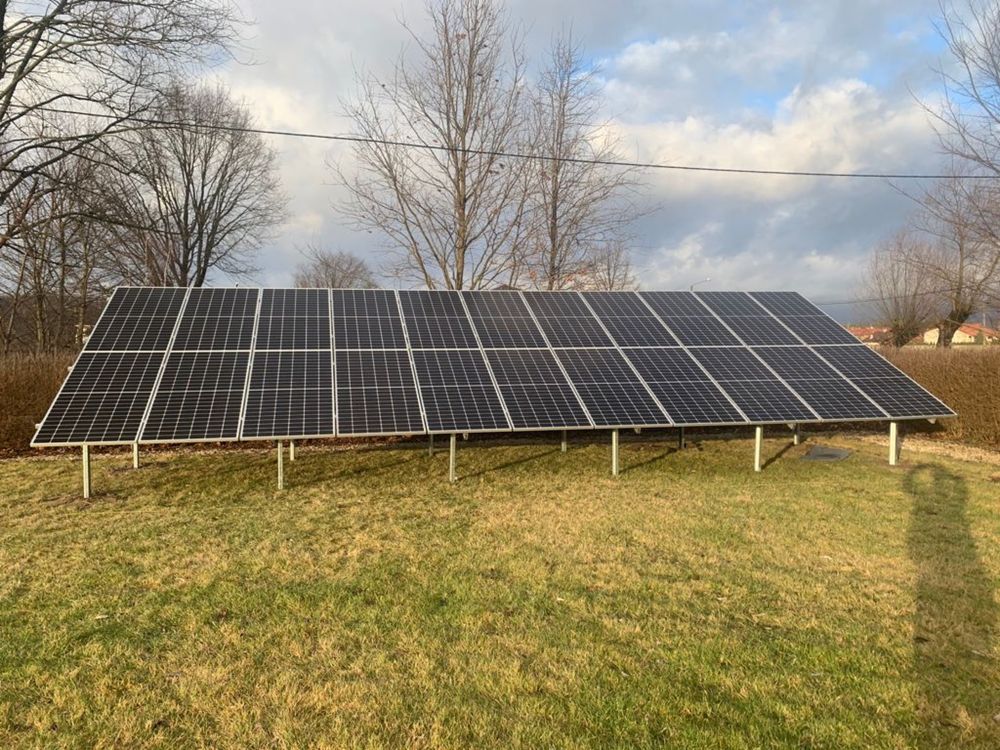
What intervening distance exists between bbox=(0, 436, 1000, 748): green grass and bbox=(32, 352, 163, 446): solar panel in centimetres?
110

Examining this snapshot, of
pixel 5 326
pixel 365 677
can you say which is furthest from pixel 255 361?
pixel 5 326

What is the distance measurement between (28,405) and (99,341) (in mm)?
5679

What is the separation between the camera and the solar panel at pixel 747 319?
1316 cm

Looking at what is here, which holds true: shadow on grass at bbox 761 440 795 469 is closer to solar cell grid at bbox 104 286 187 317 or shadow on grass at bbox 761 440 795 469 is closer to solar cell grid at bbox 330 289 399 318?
solar cell grid at bbox 330 289 399 318

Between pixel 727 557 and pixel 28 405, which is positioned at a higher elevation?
pixel 28 405

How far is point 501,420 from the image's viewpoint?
31.3 ft

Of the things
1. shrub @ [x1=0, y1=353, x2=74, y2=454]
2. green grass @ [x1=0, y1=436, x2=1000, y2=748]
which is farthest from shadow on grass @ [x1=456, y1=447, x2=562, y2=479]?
shrub @ [x1=0, y1=353, x2=74, y2=454]

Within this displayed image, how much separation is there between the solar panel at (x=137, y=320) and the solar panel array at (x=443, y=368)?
4 centimetres

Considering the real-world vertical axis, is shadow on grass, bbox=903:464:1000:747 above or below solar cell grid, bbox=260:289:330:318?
below

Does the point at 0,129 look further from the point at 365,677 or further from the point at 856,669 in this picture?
the point at 856,669

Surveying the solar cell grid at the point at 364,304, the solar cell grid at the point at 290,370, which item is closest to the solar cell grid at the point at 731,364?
the solar cell grid at the point at 364,304

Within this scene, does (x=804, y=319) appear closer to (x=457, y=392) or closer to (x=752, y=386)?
(x=752, y=386)

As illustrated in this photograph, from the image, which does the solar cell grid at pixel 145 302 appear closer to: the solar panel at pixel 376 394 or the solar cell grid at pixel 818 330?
the solar panel at pixel 376 394

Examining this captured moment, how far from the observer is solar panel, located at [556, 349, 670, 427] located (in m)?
9.86
